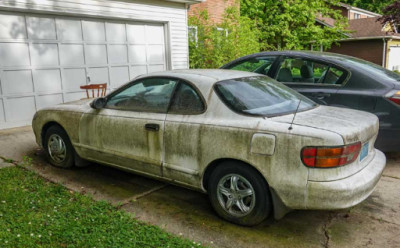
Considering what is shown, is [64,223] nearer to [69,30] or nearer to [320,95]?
[320,95]

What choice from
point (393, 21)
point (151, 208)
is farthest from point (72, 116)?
point (393, 21)

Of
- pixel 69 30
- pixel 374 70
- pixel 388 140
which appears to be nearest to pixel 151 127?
pixel 388 140

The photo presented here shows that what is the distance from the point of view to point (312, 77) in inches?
228

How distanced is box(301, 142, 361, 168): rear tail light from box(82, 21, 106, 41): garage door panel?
729cm

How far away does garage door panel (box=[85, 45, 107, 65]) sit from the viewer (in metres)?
8.99

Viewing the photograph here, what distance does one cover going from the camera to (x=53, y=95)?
8414 mm

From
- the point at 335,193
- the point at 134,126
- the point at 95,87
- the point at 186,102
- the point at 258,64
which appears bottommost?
the point at 335,193

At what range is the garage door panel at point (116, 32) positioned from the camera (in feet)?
30.8

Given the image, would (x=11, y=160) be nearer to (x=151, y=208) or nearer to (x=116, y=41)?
(x=151, y=208)

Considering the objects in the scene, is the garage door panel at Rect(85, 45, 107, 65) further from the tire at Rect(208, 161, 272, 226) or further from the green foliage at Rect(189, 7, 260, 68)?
the tire at Rect(208, 161, 272, 226)

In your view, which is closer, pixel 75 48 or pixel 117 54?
pixel 75 48

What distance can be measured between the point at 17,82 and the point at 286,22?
16.5 metres

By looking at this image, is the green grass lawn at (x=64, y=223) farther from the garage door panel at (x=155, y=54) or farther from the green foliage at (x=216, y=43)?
the green foliage at (x=216, y=43)

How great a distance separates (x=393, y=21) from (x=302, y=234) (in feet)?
51.1
